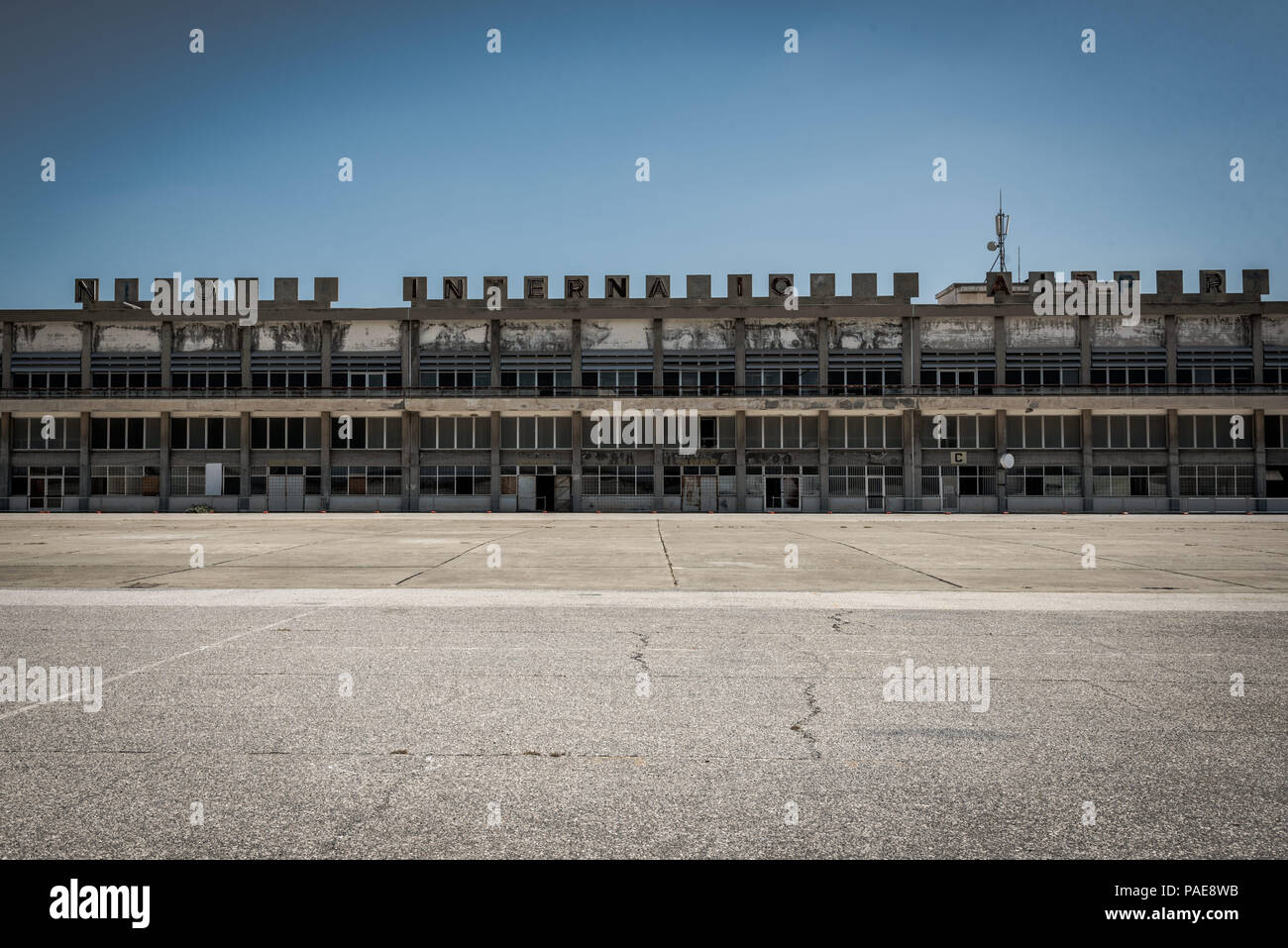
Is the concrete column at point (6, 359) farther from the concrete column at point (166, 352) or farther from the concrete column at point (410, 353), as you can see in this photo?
the concrete column at point (410, 353)

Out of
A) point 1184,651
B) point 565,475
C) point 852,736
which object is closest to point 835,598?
→ point 1184,651

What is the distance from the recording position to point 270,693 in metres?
6.53

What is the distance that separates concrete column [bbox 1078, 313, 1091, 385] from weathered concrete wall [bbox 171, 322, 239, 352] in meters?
59.5

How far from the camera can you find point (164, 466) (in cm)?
5419

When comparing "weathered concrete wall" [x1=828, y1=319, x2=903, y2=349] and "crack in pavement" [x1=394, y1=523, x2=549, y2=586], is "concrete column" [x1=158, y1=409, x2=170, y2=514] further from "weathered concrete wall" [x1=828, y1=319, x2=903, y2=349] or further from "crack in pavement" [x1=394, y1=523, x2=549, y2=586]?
"weathered concrete wall" [x1=828, y1=319, x2=903, y2=349]

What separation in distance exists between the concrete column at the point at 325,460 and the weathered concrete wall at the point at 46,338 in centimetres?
1948

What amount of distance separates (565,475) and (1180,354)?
43222 millimetres

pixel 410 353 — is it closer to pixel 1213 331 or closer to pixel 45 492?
pixel 45 492

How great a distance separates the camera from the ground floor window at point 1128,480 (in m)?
52.5

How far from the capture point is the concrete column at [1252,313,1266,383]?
174ft

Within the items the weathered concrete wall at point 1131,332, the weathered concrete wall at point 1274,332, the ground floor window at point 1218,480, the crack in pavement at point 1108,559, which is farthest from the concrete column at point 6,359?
the weathered concrete wall at point 1274,332

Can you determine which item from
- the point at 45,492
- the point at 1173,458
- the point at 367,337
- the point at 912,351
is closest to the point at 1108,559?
the point at 912,351

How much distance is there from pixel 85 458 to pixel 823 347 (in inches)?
2066

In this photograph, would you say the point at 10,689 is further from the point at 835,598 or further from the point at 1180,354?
the point at 1180,354
